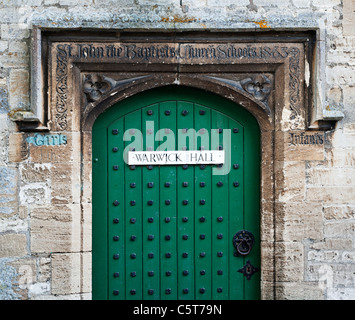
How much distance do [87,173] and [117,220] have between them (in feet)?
1.56

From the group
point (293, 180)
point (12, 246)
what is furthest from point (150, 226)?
point (293, 180)

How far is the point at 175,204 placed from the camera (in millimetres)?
4164

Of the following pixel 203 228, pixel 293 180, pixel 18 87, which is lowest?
pixel 203 228

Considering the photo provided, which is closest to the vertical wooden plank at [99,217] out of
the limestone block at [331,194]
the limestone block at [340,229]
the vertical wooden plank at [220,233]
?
the vertical wooden plank at [220,233]

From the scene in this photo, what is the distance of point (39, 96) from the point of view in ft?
12.8

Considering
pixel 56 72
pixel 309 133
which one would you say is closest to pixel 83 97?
pixel 56 72

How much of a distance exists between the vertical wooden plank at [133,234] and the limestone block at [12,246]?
848 millimetres

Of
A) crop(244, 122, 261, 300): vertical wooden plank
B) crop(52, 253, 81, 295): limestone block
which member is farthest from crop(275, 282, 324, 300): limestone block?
crop(52, 253, 81, 295): limestone block

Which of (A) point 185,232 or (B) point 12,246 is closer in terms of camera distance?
(B) point 12,246

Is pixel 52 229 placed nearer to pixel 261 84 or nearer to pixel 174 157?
pixel 174 157

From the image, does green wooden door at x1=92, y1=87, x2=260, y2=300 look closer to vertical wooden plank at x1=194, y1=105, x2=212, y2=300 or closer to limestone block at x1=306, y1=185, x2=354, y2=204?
vertical wooden plank at x1=194, y1=105, x2=212, y2=300

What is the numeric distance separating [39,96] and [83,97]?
1.15 ft

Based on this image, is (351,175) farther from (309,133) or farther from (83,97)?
(83,97)

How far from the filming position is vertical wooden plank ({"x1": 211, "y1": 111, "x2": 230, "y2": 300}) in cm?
418
